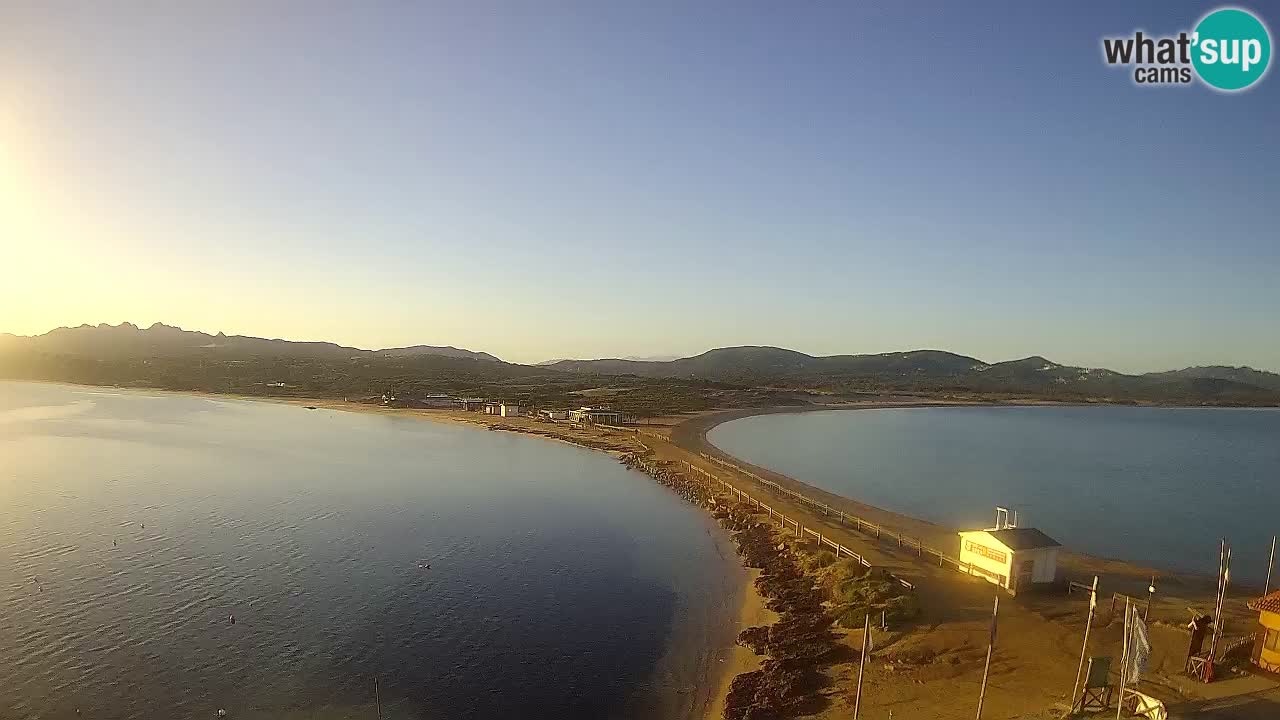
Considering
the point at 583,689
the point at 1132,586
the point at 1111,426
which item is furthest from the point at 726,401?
the point at 583,689

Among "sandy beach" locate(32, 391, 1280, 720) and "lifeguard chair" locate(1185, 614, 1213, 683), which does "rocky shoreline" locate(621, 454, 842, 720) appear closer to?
"sandy beach" locate(32, 391, 1280, 720)

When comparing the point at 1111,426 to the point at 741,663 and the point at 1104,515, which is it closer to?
the point at 1104,515

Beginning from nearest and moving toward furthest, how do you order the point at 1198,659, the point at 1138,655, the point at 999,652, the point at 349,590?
the point at 1138,655 → the point at 1198,659 → the point at 999,652 → the point at 349,590

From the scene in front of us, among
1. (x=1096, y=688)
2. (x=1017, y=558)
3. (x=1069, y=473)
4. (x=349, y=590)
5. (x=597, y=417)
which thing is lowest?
(x=349, y=590)

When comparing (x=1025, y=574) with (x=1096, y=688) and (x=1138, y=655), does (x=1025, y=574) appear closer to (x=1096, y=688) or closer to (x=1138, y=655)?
(x=1096, y=688)

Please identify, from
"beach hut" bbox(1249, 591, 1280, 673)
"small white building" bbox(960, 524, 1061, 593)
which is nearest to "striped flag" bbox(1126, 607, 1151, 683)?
"beach hut" bbox(1249, 591, 1280, 673)

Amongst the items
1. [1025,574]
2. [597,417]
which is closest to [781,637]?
[1025,574]
